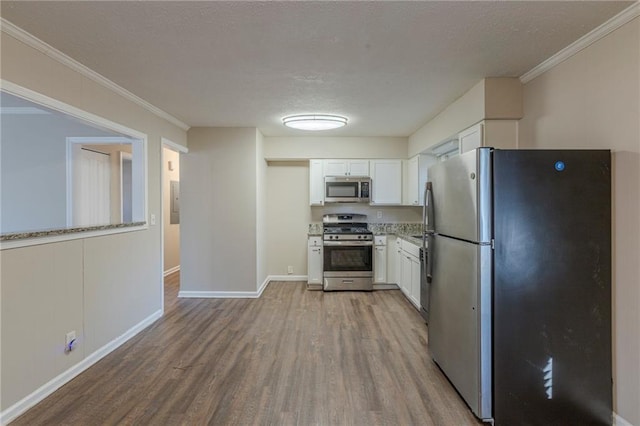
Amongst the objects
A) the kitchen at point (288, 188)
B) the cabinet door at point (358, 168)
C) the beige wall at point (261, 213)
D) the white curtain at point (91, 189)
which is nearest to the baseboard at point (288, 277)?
the kitchen at point (288, 188)

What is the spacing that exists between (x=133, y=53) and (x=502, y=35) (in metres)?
2.56

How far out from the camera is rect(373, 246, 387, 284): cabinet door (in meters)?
5.12

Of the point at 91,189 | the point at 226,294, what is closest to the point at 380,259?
the point at 226,294

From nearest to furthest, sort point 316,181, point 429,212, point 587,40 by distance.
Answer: point 587,40, point 429,212, point 316,181

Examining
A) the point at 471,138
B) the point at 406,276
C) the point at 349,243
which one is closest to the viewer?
the point at 471,138

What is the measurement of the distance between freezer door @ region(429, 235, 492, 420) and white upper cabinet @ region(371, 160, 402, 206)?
2.65 metres

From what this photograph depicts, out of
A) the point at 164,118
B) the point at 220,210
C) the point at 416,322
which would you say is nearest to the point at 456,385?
the point at 416,322

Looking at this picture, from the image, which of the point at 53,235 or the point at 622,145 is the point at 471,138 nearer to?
the point at 622,145

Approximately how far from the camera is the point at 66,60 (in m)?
2.40

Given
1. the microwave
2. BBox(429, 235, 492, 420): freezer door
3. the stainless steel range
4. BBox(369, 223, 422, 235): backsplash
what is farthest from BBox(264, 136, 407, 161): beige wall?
BBox(429, 235, 492, 420): freezer door

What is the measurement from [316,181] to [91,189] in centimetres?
314

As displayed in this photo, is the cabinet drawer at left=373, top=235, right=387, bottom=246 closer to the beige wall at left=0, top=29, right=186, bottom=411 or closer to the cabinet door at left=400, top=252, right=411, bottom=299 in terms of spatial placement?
the cabinet door at left=400, top=252, right=411, bottom=299

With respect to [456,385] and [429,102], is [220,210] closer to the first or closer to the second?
[429,102]

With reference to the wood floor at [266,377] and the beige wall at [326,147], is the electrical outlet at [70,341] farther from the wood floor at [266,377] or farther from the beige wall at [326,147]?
the beige wall at [326,147]
